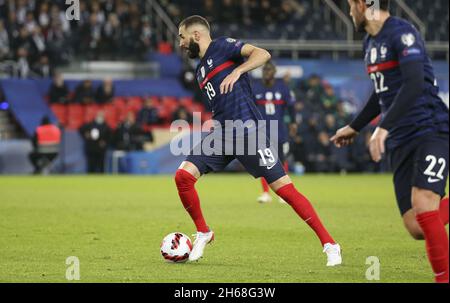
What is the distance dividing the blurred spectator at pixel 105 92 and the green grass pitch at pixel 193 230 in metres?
7.15

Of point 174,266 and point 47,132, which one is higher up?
point 174,266

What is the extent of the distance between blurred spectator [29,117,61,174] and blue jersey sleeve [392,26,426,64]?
20761mm

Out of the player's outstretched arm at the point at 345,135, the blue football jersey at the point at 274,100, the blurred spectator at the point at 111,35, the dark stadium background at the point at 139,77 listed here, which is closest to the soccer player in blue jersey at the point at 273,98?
the blue football jersey at the point at 274,100

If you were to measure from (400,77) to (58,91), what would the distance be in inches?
850

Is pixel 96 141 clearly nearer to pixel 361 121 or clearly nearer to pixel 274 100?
pixel 274 100

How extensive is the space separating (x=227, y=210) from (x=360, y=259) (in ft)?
21.0

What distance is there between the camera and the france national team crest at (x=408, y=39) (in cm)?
707

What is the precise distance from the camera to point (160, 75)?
102 ft

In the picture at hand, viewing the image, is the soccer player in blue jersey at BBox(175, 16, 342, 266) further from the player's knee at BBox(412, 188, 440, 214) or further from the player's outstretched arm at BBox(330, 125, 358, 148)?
the player's knee at BBox(412, 188, 440, 214)

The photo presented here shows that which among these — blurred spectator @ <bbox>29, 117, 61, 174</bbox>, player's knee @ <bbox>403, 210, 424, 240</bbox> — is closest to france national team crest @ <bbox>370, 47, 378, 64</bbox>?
player's knee @ <bbox>403, 210, 424, 240</bbox>

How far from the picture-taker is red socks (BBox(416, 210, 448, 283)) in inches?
277

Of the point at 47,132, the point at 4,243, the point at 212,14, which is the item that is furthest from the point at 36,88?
the point at 4,243
